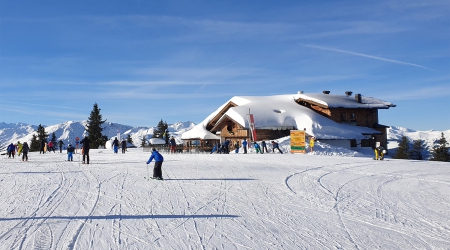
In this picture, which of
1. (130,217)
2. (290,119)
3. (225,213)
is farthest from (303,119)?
(130,217)

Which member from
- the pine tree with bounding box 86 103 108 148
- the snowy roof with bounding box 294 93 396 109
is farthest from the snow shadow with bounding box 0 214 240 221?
the pine tree with bounding box 86 103 108 148

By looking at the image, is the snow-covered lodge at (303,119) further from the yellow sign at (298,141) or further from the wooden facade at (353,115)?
the yellow sign at (298,141)

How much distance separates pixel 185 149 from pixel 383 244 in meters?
34.5

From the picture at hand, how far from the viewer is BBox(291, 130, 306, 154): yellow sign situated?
30.1 meters

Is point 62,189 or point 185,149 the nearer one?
point 62,189

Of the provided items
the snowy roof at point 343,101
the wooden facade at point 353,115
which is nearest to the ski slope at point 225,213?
the snowy roof at point 343,101

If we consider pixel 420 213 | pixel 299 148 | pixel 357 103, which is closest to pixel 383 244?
pixel 420 213

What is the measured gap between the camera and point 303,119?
42719mm

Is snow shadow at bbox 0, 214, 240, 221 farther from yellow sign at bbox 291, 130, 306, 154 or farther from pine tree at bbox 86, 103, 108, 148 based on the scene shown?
pine tree at bbox 86, 103, 108, 148

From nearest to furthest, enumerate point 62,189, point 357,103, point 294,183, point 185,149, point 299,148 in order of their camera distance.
A: point 62,189 → point 294,183 → point 299,148 → point 185,149 → point 357,103

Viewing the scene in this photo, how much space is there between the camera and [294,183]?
40.7 feet

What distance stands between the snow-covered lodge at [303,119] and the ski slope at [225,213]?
2784cm

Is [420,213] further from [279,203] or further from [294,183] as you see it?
[294,183]

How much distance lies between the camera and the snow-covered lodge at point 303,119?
136 ft
